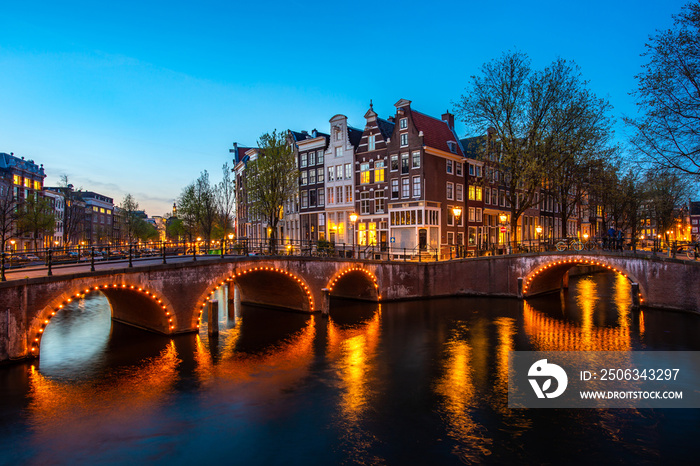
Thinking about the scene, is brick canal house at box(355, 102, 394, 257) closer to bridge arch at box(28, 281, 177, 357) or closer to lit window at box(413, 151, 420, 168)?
lit window at box(413, 151, 420, 168)

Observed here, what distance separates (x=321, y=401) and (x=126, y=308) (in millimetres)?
17198

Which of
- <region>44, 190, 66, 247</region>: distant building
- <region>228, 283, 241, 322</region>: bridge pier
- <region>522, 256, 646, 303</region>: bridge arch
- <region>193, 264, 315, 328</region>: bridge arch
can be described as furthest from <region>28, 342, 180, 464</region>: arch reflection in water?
<region>44, 190, 66, 247</region>: distant building

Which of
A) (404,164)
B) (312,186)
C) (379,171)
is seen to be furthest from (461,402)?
(312,186)

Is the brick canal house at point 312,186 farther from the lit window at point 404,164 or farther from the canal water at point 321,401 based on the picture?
the canal water at point 321,401

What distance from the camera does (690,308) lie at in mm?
26500

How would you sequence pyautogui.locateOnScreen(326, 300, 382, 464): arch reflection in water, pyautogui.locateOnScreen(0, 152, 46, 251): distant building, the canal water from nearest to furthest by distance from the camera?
1. the canal water
2. pyautogui.locateOnScreen(326, 300, 382, 464): arch reflection in water
3. pyautogui.locateOnScreen(0, 152, 46, 251): distant building

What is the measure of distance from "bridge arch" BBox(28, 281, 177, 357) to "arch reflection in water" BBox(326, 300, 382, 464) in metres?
8.94

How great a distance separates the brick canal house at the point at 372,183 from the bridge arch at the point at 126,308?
26300 mm

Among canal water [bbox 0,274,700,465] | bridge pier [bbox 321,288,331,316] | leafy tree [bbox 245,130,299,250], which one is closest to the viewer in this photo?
canal water [bbox 0,274,700,465]

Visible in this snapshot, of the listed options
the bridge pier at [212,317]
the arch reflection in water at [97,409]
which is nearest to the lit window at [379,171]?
the bridge pier at [212,317]

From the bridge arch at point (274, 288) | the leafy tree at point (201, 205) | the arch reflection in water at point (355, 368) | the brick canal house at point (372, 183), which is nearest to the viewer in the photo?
the arch reflection in water at point (355, 368)

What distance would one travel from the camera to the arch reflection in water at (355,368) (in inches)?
460

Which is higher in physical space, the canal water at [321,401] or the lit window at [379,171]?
the lit window at [379,171]

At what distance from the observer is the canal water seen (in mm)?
11078
